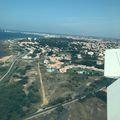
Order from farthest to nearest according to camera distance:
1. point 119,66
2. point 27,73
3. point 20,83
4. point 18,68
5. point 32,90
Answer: point 18,68 → point 27,73 → point 20,83 → point 32,90 → point 119,66

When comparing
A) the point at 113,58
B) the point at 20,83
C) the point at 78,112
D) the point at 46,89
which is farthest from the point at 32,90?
the point at 113,58

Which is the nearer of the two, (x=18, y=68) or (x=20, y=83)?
(x=20, y=83)

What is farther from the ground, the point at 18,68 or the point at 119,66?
the point at 119,66

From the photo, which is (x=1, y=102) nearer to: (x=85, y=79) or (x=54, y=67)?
(x=85, y=79)

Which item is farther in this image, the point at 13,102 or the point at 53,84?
the point at 53,84

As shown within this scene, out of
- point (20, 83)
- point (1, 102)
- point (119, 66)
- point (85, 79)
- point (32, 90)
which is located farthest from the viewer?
point (85, 79)

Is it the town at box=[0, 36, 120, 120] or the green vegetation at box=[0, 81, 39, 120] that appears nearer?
the green vegetation at box=[0, 81, 39, 120]

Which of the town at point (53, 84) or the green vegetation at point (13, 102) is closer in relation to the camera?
the green vegetation at point (13, 102)

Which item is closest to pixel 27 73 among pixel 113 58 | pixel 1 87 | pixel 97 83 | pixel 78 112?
pixel 1 87

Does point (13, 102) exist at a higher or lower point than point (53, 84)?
higher
